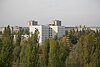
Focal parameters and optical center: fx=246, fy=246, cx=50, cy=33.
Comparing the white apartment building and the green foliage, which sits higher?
the white apartment building

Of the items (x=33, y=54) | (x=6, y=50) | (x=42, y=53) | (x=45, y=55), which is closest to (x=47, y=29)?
(x=42, y=53)

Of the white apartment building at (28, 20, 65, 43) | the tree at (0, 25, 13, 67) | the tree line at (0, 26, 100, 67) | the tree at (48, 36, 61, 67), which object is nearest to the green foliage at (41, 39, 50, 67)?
the tree line at (0, 26, 100, 67)

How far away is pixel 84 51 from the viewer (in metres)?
13.6

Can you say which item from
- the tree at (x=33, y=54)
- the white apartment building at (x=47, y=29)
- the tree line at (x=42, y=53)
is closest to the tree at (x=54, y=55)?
the tree line at (x=42, y=53)

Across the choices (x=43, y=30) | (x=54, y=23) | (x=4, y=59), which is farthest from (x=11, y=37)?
(x=54, y=23)

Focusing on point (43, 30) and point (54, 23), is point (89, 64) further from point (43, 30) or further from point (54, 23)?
point (54, 23)

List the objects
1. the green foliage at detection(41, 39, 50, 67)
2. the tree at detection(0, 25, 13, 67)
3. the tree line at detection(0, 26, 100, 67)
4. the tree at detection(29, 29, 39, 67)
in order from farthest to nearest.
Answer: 1. the green foliage at detection(41, 39, 50, 67)
2. the tree at detection(29, 29, 39, 67)
3. the tree line at detection(0, 26, 100, 67)
4. the tree at detection(0, 25, 13, 67)

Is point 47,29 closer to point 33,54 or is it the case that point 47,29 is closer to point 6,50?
point 33,54

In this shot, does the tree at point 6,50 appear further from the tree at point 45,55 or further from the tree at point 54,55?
the tree at point 45,55

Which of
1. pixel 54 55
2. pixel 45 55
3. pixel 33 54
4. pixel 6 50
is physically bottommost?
pixel 45 55

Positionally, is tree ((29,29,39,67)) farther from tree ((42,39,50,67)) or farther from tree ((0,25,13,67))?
tree ((42,39,50,67))

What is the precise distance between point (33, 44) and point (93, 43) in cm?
444

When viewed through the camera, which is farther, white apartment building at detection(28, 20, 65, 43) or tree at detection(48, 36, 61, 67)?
white apartment building at detection(28, 20, 65, 43)

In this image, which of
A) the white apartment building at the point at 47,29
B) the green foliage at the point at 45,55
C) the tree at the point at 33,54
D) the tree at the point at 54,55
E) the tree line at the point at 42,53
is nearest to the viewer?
the tree line at the point at 42,53
